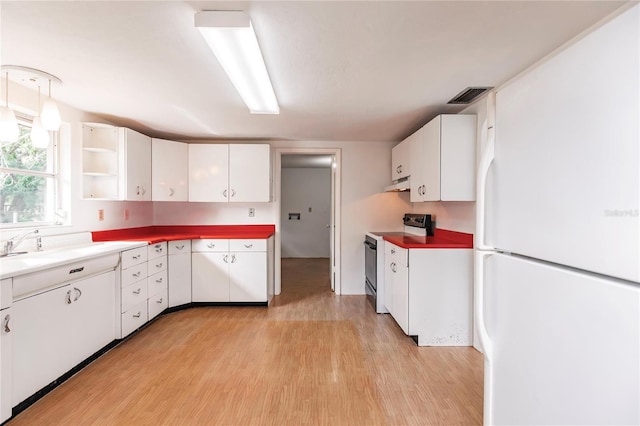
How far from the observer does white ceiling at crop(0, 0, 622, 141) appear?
4.66ft

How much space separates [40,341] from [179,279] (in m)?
1.71

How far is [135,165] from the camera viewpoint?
11.0 feet

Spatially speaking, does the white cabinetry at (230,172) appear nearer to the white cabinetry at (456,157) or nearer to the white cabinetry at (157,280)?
the white cabinetry at (157,280)

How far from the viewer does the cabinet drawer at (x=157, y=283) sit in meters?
3.16

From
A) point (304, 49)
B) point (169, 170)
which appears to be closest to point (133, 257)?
point (169, 170)

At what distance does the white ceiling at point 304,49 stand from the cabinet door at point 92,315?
1.51 meters

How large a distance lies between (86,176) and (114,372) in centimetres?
193

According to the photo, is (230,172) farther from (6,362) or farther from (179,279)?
(6,362)

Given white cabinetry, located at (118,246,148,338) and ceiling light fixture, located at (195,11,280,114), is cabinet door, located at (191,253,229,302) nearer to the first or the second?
white cabinetry, located at (118,246,148,338)

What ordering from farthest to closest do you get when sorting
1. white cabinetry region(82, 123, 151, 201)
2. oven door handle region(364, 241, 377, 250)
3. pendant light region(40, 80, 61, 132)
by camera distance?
1. oven door handle region(364, 241, 377, 250)
2. white cabinetry region(82, 123, 151, 201)
3. pendant light region(40, 80, 61, 132)

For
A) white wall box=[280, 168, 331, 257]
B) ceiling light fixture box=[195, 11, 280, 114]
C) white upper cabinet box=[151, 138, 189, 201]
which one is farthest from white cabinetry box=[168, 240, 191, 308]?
white wall box=[280, 168, 331, 257]

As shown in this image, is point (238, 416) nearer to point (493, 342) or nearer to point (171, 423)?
point (171, 423)

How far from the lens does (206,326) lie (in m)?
3.12

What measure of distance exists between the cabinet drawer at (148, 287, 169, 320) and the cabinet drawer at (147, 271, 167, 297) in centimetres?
5
